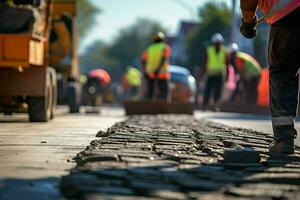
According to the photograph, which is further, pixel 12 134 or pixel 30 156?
pixel 12 134

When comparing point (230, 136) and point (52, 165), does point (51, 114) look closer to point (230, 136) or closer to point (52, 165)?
point (230, 136)

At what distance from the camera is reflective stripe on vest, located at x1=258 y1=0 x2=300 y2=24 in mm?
5871

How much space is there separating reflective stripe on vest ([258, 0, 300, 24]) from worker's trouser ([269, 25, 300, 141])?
93 millimetres

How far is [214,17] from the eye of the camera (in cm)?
6800

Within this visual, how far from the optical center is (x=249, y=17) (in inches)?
250

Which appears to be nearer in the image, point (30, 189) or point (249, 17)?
point (30, 189)

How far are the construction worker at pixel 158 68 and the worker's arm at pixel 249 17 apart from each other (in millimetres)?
10745

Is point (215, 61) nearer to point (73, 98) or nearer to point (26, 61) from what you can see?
point (73, 98)

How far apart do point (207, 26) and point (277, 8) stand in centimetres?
6273

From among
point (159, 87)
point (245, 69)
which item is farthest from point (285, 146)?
point (245, 69)

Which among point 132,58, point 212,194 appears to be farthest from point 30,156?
point 132,58

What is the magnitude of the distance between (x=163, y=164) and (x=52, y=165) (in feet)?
2.56

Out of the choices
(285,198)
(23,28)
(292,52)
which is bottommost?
(285,198)

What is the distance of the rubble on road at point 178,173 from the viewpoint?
3.98m
